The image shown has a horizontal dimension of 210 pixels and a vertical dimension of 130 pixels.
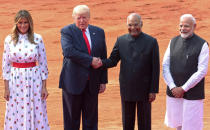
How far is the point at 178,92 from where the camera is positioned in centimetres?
623

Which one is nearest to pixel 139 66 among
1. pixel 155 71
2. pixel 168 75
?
pixel 155 71

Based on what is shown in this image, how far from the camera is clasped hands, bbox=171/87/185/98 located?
6.22 metres

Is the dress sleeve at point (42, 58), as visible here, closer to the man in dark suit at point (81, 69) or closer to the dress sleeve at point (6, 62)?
the man in dark suit at point (81, 69)

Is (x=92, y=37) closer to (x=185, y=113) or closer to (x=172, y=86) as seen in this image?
(x=172, y=86)

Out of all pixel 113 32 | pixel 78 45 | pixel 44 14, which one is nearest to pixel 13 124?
pixel 78 45

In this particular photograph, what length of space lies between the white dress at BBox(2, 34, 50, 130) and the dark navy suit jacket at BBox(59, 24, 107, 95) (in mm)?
295

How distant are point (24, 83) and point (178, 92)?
6.33ft

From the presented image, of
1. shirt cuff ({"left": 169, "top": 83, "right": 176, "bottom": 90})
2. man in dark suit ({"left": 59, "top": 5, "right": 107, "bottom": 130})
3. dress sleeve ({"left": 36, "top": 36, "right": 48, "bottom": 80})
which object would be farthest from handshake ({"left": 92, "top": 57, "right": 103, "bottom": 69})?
shirt cuff ({"left": 169, "top": 83, "right": 176, "bottom": 90})

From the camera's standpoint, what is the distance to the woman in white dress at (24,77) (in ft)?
20.1

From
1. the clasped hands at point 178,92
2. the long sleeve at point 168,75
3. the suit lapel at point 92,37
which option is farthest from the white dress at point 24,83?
the clasped hands at point 178,92

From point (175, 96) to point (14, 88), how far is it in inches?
80.1

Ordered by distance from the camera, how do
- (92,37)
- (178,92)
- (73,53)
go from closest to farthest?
(73,53) → (178,92) → (92,37)

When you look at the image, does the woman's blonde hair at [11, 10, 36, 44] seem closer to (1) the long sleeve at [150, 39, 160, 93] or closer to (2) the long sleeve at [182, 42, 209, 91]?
(1) the long sleeve at [150, 39, 160, 93]

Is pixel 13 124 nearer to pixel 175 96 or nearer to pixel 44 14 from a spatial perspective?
pixel 175 96
